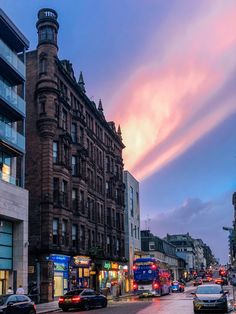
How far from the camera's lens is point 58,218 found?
47594 mm

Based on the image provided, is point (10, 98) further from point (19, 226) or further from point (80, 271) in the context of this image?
point (80, 271)

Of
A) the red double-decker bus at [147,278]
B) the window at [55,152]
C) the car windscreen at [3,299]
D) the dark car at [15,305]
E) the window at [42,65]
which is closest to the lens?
the dark car at [15,305]

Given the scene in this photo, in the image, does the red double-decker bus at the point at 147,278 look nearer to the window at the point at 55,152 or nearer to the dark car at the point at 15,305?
the window at the point at 55,152

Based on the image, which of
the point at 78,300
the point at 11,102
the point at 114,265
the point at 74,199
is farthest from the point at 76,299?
the point at 114,265

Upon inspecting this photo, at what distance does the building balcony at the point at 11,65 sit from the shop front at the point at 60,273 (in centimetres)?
1597

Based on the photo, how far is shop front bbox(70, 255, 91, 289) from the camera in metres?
50.1

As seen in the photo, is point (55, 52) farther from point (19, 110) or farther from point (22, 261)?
point (22, 261)

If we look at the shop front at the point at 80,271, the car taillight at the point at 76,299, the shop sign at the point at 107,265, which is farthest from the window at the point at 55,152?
the shop sign at the point at 107,265

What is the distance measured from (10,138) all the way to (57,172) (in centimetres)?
1183

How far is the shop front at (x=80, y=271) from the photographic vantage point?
5012cm

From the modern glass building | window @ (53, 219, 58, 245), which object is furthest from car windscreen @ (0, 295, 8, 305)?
window @ (53, 219, 58, 245)

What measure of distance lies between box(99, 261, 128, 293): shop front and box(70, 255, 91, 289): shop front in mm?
3317

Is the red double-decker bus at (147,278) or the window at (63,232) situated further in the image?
the red double-decker bus at (147,278)

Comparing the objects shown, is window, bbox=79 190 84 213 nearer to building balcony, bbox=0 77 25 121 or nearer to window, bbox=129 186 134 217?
building balcony, bbox=0 77 25 121
